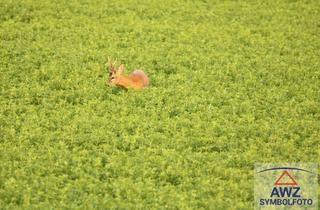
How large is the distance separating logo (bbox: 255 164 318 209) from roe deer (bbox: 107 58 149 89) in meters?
1.67

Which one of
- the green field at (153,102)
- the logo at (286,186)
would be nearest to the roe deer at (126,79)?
the green field at (153,102)

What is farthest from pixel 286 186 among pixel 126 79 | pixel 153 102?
pixel 126 79

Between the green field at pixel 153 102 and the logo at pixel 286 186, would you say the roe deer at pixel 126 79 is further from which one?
the logo at pixel 286 186

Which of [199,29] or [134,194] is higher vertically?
[199,29]

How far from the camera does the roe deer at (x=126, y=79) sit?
16.4ft

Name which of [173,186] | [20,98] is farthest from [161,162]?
[20,98]

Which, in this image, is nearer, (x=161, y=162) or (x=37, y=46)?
(x=161, y=162)

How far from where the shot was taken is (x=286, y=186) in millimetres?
3846

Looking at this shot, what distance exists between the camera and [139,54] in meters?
5.88

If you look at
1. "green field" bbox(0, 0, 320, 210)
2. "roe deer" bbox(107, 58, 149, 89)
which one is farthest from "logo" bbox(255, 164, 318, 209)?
"roe deer" bbox(107, 58, 149, 89)

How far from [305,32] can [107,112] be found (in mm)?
3411

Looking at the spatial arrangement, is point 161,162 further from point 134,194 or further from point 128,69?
point 128,69

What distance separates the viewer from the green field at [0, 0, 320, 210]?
144 inches

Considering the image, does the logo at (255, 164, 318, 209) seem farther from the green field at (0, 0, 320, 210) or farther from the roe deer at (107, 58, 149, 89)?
the roe deer at (107, 58, 149, 89)
